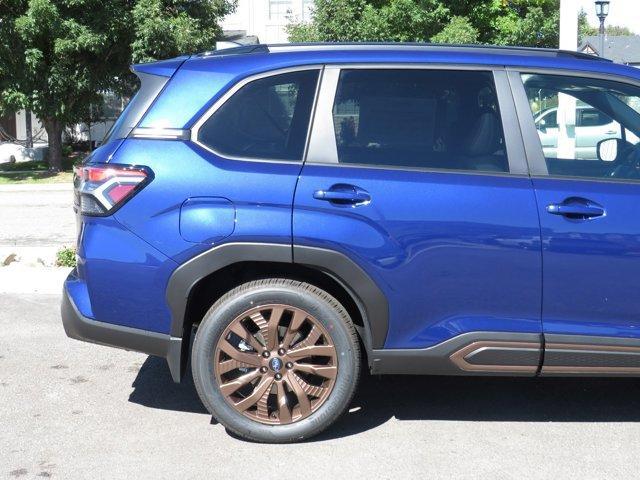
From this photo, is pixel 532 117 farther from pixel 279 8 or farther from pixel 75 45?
pixel 279 8

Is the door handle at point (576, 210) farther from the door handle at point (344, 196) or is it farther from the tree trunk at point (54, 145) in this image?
the tree trunk at point (54, 145)

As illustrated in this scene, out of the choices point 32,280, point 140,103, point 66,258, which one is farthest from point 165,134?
point 66,258

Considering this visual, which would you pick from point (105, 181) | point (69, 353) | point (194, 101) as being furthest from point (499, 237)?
point (69, 353)

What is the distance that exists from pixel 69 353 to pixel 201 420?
5.51ft

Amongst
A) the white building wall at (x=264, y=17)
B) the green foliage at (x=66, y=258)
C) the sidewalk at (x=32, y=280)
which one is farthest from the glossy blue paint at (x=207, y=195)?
the white building wall at (x=264, y=17)

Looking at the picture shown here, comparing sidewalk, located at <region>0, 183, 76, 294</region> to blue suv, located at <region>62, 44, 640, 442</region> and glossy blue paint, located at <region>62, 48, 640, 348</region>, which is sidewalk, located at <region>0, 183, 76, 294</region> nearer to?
blue suv, located at <region>62, 44, 640, 442</region>

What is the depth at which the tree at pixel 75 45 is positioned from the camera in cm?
1903

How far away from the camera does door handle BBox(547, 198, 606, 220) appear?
159 inches

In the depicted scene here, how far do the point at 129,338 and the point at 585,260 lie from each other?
7.08 ft

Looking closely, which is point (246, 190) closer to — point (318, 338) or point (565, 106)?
point (318, 338)

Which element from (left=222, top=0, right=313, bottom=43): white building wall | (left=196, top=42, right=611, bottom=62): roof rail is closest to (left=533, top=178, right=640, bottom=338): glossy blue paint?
(left=196, top=42, right=611, bottom=62): roof rail

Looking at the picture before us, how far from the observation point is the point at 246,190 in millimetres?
4090

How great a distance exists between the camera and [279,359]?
4.22 m

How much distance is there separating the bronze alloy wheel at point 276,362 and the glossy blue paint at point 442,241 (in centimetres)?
39
